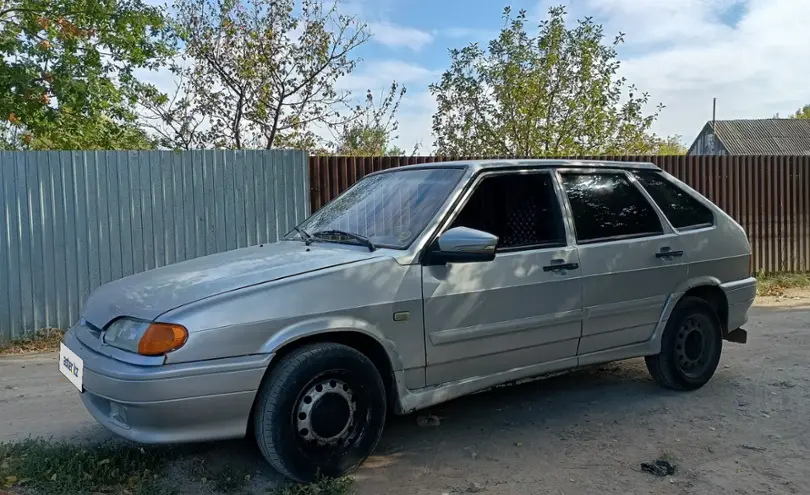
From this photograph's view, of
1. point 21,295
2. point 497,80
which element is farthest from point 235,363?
point 497,80

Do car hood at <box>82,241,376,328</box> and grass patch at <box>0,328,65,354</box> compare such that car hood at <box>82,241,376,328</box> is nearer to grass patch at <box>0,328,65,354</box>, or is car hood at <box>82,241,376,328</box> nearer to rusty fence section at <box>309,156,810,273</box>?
grass patch at <box>0,328,65,354</box>

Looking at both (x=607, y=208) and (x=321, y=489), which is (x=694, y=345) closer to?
(x=607, y=208)

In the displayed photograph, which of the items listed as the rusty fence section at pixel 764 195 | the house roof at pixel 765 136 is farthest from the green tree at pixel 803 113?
the rusty fence section at pixel 764 195

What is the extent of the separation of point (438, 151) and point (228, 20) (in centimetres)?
463

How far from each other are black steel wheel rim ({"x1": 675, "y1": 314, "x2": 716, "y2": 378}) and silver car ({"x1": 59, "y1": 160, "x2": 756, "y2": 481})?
15 millimetres

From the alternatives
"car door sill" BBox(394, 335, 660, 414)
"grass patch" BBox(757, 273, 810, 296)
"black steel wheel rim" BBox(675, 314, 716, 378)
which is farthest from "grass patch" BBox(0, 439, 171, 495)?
"grass patch" BBox(757, 273, 810, 296)

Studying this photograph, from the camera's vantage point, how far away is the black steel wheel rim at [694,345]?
4.96 metres

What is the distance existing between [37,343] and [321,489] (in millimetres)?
5323

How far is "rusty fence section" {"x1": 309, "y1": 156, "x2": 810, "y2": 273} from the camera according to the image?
426 inches

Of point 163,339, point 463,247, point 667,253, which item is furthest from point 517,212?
point 163,339

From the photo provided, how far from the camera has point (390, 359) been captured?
3609 millimetres

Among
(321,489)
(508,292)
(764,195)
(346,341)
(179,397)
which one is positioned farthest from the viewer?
(764,195)

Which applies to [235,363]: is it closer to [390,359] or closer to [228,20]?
[390,359]

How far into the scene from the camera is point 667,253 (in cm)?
481
